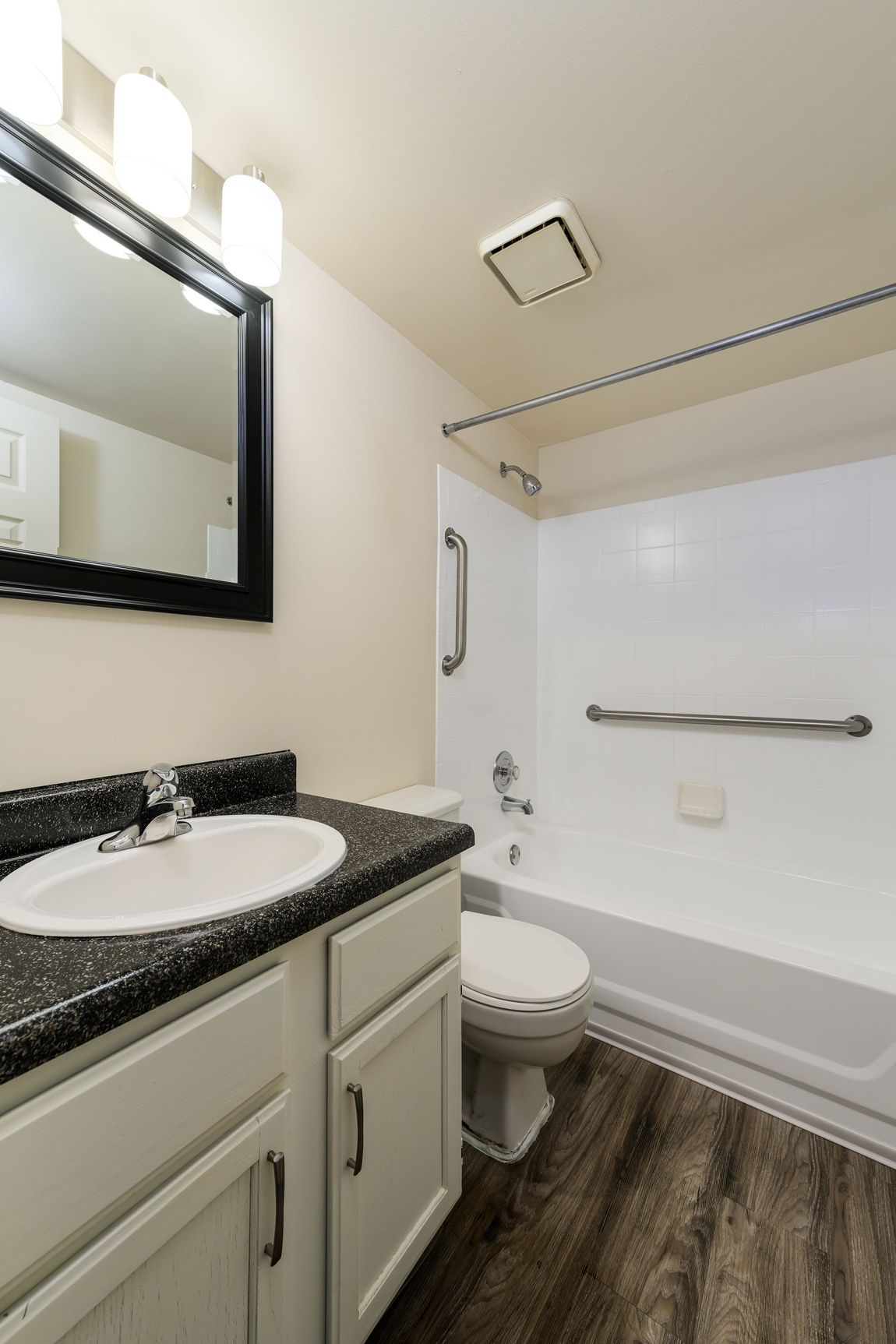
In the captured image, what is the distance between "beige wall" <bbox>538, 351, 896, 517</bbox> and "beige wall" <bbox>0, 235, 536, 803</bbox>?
65cm

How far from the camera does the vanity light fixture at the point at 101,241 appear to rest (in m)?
0.98

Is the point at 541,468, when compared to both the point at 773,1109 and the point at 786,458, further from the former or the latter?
the point at 773,1109

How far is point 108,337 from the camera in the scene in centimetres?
103

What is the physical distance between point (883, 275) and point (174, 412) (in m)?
1.92

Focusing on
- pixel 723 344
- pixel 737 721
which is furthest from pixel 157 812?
pixel 737 721

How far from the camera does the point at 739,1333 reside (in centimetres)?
95

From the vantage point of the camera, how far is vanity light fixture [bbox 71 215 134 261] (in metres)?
0.98

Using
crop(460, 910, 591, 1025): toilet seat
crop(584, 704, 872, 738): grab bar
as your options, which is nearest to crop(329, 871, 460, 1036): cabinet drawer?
crop(460, 910, 591, 1025): toilet seat

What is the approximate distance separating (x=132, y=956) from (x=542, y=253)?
1715mm

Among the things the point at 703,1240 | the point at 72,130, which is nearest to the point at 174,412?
the point at 72,130

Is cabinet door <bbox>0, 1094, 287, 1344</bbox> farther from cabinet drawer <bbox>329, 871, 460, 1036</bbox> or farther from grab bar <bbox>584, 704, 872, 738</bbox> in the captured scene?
grab bar <bbox>584, 704, 872, 738</bbox>

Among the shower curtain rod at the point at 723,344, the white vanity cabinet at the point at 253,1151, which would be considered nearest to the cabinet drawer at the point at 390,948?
the white vanity cabinet at the point at 253,1151

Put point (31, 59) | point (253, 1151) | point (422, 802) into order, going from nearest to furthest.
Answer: point (253, 1151)
point (31, 59)
point (422, 802)

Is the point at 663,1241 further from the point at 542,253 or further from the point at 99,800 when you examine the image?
the point at 542,253
